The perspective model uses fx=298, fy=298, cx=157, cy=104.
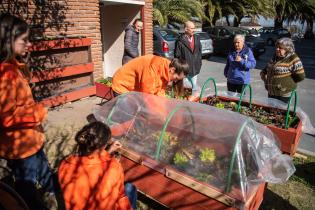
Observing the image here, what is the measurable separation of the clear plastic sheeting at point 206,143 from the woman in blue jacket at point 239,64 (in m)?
2.25

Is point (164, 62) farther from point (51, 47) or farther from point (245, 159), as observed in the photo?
point (51, 47)

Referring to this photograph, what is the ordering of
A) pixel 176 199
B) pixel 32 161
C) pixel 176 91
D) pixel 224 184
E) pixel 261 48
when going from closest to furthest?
pixel 32 161, pixel 224 184, pixel 176 199, pixel 176 91, pixel 261 48

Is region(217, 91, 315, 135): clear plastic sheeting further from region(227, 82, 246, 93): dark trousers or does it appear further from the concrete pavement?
the concrete pavement

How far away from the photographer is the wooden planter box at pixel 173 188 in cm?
258

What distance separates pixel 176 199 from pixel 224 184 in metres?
0.50

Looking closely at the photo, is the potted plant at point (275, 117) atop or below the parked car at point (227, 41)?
below

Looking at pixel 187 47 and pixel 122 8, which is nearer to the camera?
pixel 187 47

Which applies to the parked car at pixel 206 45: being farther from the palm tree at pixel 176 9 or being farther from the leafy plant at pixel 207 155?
the leafy plant at pixel 207 155

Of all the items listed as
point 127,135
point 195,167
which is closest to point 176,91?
A: point 127,135

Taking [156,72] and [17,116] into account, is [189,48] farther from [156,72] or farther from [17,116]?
[17,116]

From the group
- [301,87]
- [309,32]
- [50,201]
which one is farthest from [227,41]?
[309,32]

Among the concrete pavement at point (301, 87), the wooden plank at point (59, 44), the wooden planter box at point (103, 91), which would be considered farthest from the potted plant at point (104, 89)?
the concrete pavement at point (301, 87)

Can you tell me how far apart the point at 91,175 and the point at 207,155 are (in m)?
1.23

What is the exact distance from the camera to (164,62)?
352cm
